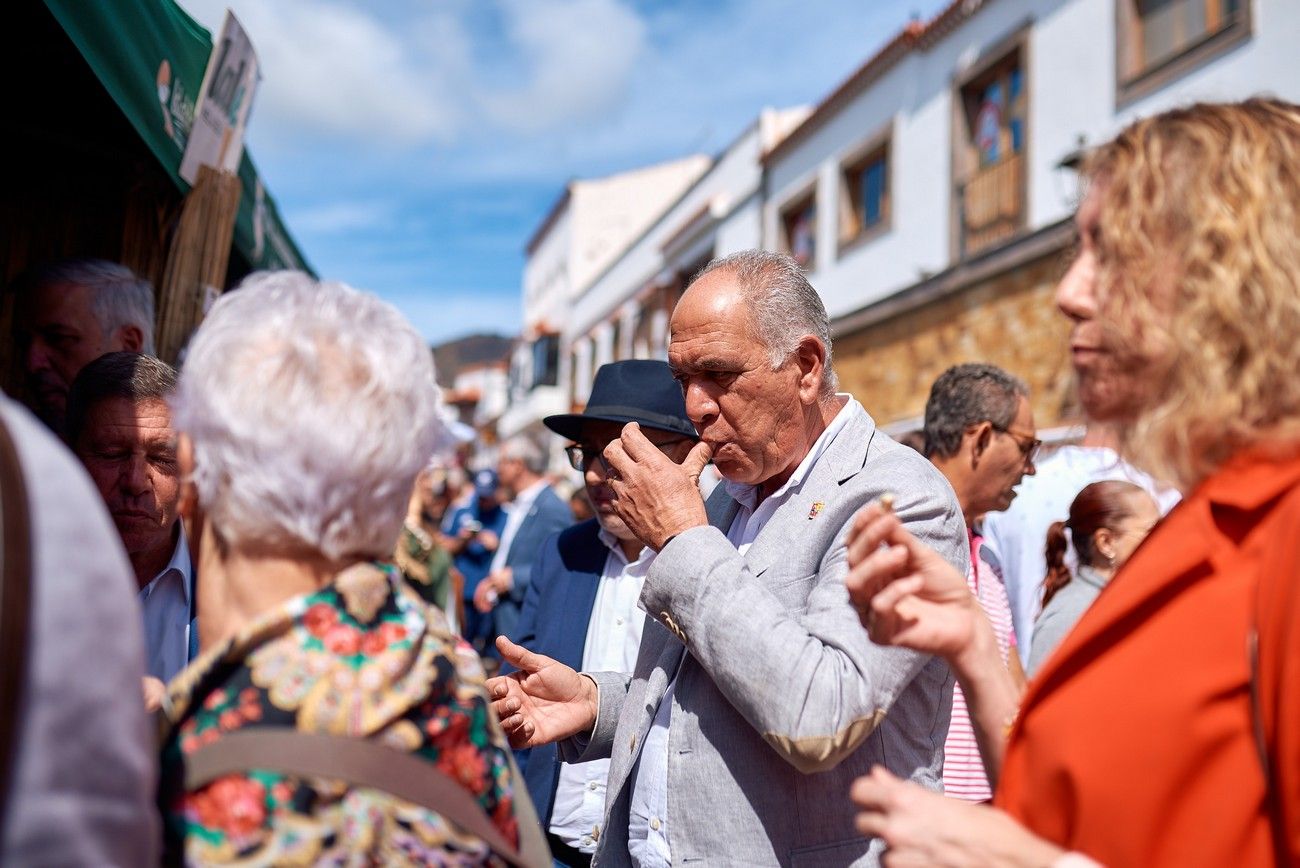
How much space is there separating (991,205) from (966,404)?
815 cm

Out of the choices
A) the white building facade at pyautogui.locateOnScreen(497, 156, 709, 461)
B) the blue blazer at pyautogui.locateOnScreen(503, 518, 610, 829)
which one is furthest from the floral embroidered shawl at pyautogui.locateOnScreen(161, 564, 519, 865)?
the white building facade at pyautogui.locateOnScreen(497, 156, 709, 461)

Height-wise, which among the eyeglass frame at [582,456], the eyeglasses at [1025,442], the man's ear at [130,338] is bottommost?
the eyeglass frame at [582,456]

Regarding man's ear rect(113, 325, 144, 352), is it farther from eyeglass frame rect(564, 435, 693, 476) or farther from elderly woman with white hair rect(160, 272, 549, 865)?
elderly woman with white hair rect(160, 272, 549, 865)

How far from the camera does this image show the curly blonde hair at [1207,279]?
130 centimetres

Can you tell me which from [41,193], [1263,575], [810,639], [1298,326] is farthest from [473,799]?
[41,193]

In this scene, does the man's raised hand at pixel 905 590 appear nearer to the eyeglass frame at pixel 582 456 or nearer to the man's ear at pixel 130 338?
the eyeglass frame at pixel 582 456

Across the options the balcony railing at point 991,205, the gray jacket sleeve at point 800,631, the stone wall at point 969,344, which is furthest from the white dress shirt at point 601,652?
the balcony railing at point 991,205

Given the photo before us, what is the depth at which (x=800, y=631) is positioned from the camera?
1.81m

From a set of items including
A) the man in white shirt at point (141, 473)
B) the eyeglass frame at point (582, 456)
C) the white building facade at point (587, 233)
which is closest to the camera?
the man in white shirt at point (141, 473)

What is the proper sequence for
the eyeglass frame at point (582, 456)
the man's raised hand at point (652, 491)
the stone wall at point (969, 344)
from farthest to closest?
the stone wall at point (969, 344) < the eyeglass frame at point (582, 456) < the man's raised hand at point (652, 491)

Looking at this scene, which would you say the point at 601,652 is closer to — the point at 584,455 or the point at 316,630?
the point at 584,455

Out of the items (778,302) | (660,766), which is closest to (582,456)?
(778,302)

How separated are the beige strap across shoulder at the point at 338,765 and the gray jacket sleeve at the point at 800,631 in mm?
Result: 588

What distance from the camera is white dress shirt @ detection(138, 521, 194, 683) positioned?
230 centimetres
